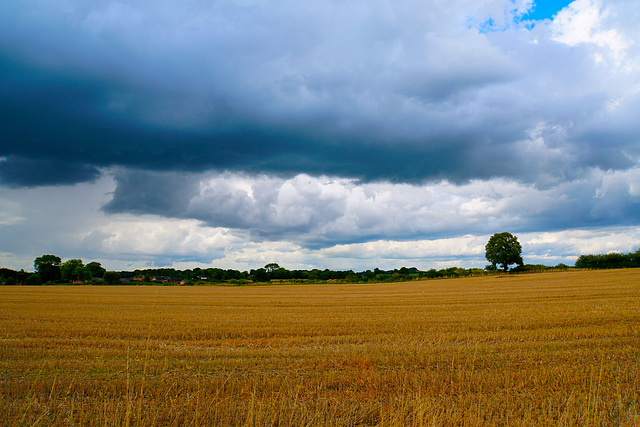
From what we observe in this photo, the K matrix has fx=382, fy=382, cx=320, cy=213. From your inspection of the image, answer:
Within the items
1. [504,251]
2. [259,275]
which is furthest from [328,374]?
[259,275]

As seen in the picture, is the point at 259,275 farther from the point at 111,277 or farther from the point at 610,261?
the point at 610,261

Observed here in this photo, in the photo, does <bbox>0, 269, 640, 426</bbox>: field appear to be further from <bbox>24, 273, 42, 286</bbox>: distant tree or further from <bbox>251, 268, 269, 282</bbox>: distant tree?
<bbox>24, 273, 42, 286</bbox>: distant tree

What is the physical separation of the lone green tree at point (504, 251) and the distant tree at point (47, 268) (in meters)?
146

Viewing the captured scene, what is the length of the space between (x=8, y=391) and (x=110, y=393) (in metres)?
1.95

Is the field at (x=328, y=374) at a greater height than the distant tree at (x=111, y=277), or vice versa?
the field at (x=328, y=374)

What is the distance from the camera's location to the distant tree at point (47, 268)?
138 metres

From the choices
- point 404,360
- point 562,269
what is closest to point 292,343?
point 404,360

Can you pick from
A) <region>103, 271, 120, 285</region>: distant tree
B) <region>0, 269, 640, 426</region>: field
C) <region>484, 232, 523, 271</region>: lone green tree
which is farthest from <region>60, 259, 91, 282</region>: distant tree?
<region>0, 269, 640, 426</region>: field

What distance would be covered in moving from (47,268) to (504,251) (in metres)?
151

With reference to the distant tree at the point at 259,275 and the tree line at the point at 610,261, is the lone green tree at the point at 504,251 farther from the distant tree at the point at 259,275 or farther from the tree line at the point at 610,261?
the distant tree at the point at 259,275

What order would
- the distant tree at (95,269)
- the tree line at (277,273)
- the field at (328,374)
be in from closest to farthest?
the field at (328,374) → the tree line at (277,273) → the distant tree at (95,269)

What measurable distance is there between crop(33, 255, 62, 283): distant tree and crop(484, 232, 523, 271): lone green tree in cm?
14622

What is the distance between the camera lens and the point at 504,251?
95125mm

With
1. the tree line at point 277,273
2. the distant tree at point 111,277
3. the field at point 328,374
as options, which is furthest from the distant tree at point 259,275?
the field at point 328,374
